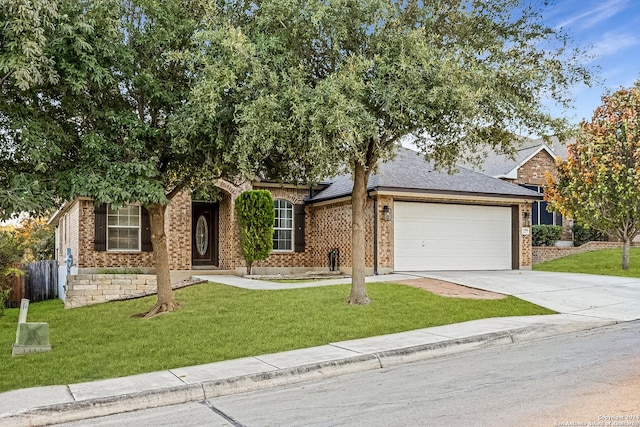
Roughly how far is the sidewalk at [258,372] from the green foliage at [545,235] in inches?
645

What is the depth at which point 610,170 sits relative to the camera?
64.3ft

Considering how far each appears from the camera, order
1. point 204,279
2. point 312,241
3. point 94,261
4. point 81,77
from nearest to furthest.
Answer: point 81,77
point 204,279
point 94,261
point 312,241

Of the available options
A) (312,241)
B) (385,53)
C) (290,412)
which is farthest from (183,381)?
(312,241)

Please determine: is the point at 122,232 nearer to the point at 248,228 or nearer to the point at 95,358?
the point at 248,228

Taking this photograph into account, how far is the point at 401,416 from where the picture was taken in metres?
5.41

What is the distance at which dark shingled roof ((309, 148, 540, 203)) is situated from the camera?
720 inches

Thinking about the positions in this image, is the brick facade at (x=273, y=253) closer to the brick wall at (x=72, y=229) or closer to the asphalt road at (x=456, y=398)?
the brick wall at (x=72, y=229)

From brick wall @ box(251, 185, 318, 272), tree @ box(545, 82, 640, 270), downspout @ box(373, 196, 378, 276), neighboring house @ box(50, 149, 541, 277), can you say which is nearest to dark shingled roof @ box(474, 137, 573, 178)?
tree @ box(545, 82, 640, 270)

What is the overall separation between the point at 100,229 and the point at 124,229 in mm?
781

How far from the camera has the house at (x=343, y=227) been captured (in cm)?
1805

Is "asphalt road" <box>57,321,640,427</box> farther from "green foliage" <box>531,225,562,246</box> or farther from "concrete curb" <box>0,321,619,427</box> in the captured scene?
"green foliage" <box>531,225,562,246</box>

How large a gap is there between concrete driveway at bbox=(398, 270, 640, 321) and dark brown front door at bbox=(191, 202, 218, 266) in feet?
24.4

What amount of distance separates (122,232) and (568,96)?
1344cm

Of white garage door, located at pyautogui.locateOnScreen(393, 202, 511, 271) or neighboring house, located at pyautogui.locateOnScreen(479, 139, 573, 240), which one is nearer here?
white garage door, located at pyautogui.locateOnScreen(393, 202, 511, 271)
